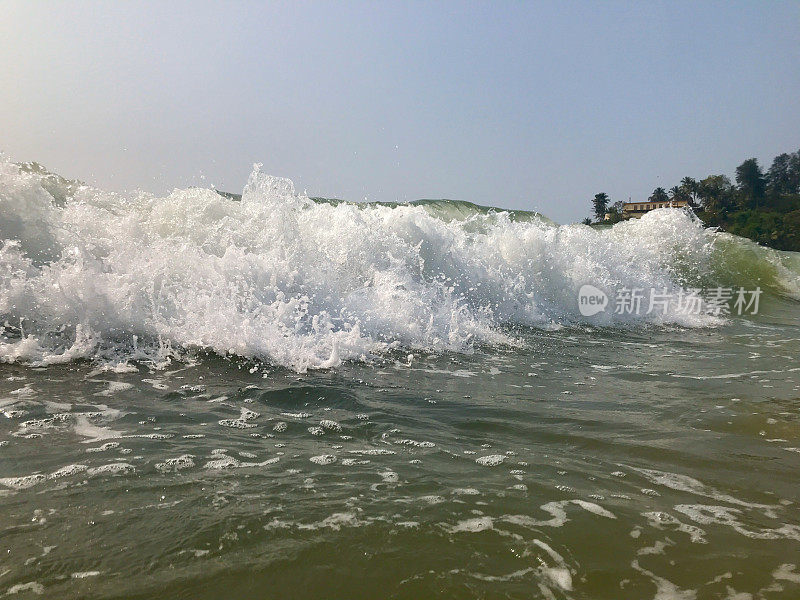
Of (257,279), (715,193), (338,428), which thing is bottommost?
(338,428)

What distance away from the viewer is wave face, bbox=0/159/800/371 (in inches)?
219

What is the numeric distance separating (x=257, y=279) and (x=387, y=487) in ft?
14.9

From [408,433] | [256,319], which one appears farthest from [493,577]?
[256,319]

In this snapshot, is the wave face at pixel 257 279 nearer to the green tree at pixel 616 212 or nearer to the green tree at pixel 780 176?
the green tree at pixel 616 212

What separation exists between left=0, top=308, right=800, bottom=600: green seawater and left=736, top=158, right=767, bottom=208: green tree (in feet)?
342

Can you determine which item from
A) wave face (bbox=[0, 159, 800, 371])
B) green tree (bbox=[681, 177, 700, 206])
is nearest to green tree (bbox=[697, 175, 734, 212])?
green tree (bbox=[681, 177, 700, 206])

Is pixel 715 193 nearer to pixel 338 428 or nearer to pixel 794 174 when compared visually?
pixel 794 174

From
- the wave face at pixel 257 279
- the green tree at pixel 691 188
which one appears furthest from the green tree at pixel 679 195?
the wave face at pixel 257 279

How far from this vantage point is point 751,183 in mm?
94500

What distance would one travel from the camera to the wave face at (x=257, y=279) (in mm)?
5551

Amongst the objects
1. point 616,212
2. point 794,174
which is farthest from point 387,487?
point 794,174

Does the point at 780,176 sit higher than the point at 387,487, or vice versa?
the point at 780,176

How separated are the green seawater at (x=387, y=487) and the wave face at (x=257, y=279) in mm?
748

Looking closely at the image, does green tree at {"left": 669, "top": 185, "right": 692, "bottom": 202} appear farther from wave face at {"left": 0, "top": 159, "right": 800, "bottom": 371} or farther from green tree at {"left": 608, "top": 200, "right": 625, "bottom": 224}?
wave face at {"left": 0, "top": 159, "right": 800, "bottom": 371}
